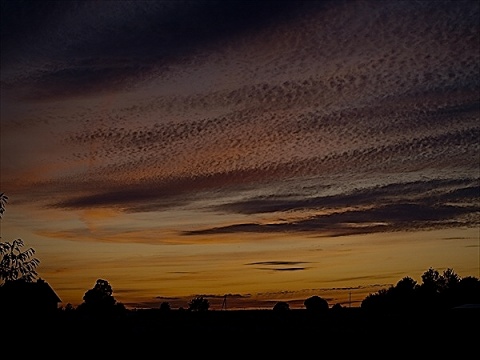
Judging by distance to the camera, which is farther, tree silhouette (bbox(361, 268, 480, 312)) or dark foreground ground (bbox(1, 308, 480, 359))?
tree silhouette (bbox(361, 268, 480, 312))

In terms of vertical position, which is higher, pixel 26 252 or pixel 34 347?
pixel 26 252

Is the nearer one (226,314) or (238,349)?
(238,349)

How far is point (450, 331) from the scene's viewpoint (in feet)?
83.7

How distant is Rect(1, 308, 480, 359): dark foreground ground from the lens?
21.6m

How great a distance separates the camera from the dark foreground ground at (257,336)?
70.8 ft

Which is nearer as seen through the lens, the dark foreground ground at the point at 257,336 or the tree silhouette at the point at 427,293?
the dark foreground ground at the point at 257,336

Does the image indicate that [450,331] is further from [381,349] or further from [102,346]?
[102,346]

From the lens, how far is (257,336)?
76.4 ft

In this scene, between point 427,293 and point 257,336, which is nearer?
point 257,336

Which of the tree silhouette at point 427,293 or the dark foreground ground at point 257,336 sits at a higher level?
the tree silhouette at point 427,293

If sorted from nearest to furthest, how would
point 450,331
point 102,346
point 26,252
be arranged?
point 26,252, point 102,346, point 450,331

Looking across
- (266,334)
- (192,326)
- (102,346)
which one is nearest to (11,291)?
(102,346)

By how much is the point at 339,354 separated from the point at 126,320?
21.9ft

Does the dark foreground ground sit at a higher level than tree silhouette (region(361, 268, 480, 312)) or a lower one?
lower
